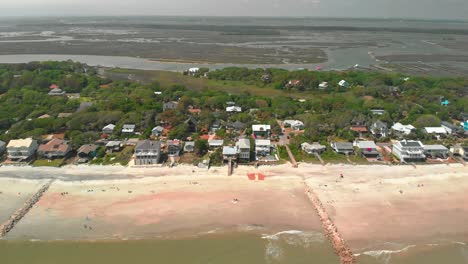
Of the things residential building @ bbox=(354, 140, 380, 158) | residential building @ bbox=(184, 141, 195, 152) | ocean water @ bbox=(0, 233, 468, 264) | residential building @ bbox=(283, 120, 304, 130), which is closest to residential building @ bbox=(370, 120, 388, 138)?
residential building @ bbox=(354, 140, 380, 158)

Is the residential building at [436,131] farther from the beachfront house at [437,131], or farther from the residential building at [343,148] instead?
the residential building at [343,148]

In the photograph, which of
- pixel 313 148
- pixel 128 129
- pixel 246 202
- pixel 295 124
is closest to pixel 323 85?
pixel 295 124

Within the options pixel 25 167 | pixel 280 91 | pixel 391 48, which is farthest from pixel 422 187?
pixel 391 48

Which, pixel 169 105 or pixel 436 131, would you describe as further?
pixel 169 105

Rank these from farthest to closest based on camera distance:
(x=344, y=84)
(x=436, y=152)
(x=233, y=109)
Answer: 1. (x=344, y=84)
2. (x=233, y=109)
3. (x=436, y=152)

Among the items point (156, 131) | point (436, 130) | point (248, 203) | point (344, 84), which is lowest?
point (248, 203)

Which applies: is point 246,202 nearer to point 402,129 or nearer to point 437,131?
point 402,129

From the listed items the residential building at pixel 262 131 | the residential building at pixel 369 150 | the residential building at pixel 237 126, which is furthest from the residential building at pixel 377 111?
the residential building at pixel 237 126
